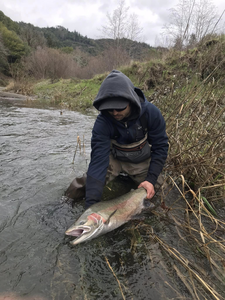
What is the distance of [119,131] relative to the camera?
2574mm

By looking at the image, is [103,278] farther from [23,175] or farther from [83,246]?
[23,175]

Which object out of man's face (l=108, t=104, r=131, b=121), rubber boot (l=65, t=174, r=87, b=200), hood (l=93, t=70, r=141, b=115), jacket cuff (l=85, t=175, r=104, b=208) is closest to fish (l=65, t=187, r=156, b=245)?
jacket cuff (l=85, t=175, r=104, b=208)

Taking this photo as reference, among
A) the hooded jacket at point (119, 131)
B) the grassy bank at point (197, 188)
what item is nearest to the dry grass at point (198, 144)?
the grassy bank at point (197, 188)

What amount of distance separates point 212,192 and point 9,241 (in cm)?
239

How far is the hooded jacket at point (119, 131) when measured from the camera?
2176 millimetres

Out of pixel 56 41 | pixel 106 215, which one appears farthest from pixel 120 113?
pixel 56 41

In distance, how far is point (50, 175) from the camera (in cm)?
350

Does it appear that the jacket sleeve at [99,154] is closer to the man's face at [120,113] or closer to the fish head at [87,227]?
the man's face at [120,113]

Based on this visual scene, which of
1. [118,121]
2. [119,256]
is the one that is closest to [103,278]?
[119,256]

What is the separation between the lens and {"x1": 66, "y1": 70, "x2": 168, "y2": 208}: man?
2.18 m

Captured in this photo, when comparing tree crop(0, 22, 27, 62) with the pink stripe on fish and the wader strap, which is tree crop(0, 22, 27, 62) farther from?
the pink stripe on fish

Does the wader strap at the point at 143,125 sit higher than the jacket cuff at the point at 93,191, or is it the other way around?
the wader strap at the point at 143,125

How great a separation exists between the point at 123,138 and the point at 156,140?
0.43 metres

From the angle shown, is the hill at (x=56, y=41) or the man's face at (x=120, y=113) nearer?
the man's face at (x=120, y=113)
